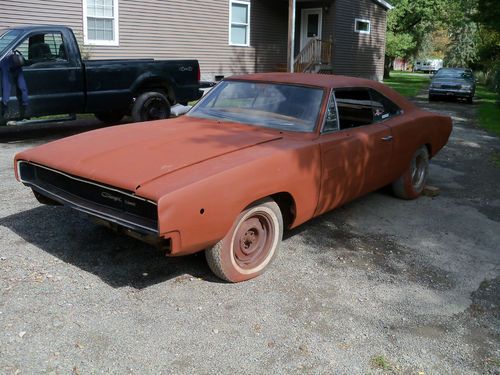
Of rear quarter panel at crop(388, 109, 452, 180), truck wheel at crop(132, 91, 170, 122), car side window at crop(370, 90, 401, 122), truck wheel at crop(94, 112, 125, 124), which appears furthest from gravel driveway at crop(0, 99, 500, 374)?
truck wheel at crop(94, 112, 125, 124)

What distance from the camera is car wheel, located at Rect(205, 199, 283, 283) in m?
3.66

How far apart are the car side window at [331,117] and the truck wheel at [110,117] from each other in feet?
23.6

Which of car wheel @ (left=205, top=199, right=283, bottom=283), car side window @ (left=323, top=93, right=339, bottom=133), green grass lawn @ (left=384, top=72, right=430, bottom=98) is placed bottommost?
car wheel @ (left=205, top=199, right=283, bottom=283)

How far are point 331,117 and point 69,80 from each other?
19.5 feet

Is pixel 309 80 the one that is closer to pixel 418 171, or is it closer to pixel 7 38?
pixel 418 171

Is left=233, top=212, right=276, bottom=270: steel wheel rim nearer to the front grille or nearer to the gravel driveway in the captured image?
the gravel driveway

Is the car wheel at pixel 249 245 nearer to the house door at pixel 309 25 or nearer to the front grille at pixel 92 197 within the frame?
the front grille at pixel 92 197

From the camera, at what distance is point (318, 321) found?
3.40 metres

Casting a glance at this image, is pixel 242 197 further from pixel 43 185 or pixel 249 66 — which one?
pixel 249 66

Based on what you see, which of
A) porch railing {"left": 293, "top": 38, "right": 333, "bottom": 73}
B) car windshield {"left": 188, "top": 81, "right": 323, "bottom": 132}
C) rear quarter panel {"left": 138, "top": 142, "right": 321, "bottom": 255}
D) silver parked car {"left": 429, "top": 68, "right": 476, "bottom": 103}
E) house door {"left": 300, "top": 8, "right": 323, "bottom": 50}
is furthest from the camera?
house door {"left": 300, "top": 8, "right": 323, "bottom": 50}

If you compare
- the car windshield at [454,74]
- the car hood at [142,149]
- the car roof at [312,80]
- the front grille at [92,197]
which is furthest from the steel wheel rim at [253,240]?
the car windshield at [454,74]

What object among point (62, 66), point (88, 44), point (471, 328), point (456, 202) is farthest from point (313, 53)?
point (471, 328)

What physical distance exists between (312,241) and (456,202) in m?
2.53

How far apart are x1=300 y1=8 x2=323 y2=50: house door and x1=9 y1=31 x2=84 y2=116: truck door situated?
15503 millimetres
